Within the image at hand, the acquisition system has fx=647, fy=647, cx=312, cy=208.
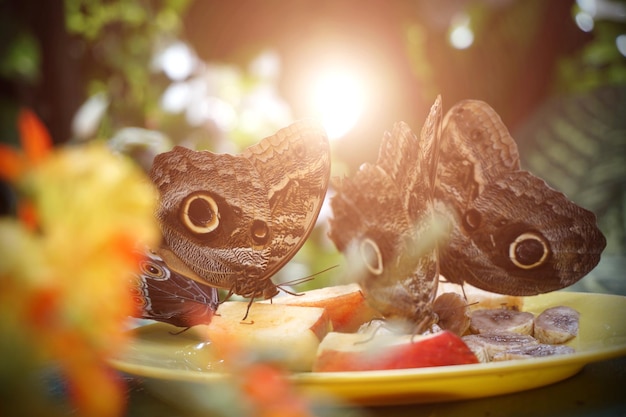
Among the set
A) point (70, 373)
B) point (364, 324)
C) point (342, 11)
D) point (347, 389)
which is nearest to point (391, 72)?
point (342, 11)

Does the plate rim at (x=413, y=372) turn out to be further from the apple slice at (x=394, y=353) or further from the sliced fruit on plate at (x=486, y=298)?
the sliced fruit on plate at (x=486, y=298)

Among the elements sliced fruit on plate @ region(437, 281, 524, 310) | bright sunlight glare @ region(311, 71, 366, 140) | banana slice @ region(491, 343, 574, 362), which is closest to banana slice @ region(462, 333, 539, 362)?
banana slice @ region(491, 343, 574, 362)

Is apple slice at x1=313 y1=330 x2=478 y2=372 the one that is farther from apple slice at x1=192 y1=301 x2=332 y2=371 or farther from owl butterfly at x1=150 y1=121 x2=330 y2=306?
owl butterfly at x1=150 y1=121 x2=330 y2=306

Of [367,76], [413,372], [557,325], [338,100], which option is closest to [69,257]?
[413,372]

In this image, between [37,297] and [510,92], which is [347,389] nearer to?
[37,297]

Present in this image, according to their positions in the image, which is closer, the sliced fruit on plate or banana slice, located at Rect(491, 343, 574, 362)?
banana slice, located at Rect(491, 343, 574, 362)
